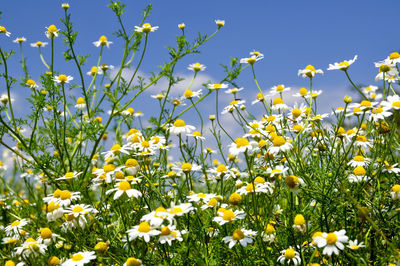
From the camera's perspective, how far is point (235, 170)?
3615 millimetres

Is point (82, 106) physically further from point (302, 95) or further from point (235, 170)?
point (302, 95)

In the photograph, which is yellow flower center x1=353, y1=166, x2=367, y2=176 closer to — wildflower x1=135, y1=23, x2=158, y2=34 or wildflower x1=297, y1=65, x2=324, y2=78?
wildflower x1=297, y1=65, x2=324, y2=78

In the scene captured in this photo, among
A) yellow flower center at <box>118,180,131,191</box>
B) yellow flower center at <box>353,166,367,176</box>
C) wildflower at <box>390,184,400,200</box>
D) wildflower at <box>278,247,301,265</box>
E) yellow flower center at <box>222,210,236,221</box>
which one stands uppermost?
yellow flower center at <box>353,166,367,176</box>

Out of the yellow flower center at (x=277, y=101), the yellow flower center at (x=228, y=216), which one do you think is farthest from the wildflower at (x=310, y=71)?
the yellow flower center at (x=228, y=216)

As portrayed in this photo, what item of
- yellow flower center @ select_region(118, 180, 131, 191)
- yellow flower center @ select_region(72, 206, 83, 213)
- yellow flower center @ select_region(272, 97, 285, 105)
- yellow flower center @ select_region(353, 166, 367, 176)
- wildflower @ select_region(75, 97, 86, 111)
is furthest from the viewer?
wildflower @ select_region(75, 97, 86, 111)

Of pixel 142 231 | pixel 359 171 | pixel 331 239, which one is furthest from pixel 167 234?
pixel 359 171

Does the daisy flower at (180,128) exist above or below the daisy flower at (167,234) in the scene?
A: above

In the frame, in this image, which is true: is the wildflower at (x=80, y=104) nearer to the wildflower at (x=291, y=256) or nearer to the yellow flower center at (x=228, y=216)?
the yellow flower center at (x=228, y=216)

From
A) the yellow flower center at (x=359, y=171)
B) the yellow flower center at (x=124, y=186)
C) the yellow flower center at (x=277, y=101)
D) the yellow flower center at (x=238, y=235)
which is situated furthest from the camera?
the yellow flower center at (x=277, y=101)

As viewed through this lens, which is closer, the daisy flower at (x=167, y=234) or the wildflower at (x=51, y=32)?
the daisy flower at (x=167, y=234)

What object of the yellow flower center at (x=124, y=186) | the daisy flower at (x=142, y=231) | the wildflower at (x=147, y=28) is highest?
the wildflower at (x=147, y=28)

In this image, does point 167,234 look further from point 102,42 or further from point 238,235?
point 102,42

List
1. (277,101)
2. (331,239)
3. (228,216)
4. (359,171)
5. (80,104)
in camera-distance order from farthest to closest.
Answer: (80,104)
(277,101)
(359,171)
(228,216)
(331,239)

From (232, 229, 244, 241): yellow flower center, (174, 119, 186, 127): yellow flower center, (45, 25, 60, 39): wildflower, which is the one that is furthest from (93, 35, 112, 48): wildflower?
(232, 229, 244, 241): yellow flower center
